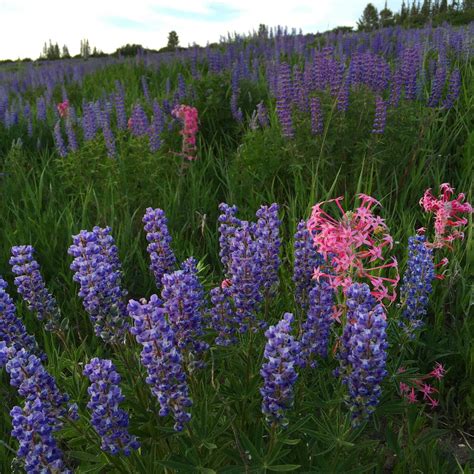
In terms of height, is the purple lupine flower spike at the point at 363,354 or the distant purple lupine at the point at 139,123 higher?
the distant purple lupine at the point at 139,123

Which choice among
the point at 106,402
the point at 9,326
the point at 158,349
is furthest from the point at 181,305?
the point at 9,326

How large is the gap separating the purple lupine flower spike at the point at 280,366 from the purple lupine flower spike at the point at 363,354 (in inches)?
7.0

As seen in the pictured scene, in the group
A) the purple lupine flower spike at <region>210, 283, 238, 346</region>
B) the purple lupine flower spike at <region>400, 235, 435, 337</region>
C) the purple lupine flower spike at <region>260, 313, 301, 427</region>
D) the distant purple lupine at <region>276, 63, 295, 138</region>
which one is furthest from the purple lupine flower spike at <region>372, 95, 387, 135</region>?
the purple lupine flower spike at <region>260, 313, 301, 427</region>

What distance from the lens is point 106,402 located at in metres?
1.53

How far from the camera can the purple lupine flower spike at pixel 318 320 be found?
1.86 metres

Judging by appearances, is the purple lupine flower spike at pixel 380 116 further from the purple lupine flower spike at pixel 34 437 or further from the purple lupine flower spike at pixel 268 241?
the purple lupine flower spike at pixel 34 437

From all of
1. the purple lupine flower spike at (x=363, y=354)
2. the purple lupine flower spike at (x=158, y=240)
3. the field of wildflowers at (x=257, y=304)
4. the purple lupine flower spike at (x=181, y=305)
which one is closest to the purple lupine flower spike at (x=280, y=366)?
the field of wildflowers at (x=257, y=304)

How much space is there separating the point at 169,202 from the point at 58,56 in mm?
22393

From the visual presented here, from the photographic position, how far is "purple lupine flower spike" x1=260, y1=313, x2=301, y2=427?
4.75 ft

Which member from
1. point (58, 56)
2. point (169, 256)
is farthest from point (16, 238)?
point (58, 56)

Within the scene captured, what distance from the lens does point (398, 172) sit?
4.73 metres

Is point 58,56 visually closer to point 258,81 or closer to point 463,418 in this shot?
point 258,81

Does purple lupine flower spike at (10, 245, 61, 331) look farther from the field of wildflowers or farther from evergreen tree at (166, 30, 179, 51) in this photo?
evergreen tree at (166, 30, 179, 51)

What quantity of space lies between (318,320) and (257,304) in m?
0.24
